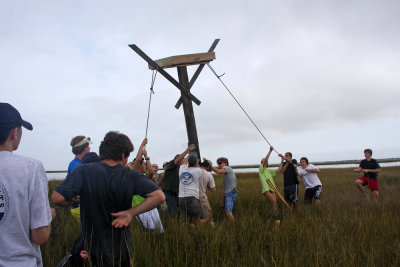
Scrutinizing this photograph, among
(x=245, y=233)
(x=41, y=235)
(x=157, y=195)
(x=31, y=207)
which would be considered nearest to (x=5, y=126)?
(x=31, y=207)

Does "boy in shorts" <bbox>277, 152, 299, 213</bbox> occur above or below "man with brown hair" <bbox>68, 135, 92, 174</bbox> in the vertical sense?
below

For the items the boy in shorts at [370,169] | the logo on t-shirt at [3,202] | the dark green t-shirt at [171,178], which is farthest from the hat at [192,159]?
the boy in shorts at [370,169]

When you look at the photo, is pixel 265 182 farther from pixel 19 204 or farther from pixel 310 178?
pixel 19 204

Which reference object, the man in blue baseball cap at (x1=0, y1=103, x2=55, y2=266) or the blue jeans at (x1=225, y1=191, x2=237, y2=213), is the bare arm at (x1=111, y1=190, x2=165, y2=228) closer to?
the man in blue baseball cap at (x1=0, y1=103, x2=55, y2=266)

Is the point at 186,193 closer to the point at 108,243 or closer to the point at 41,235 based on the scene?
the point at 108,243

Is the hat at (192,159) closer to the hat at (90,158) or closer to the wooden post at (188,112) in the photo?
the wooden post at (188,112)

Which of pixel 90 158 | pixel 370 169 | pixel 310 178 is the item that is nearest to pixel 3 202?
pixel 90 158

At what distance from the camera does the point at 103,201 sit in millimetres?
2150

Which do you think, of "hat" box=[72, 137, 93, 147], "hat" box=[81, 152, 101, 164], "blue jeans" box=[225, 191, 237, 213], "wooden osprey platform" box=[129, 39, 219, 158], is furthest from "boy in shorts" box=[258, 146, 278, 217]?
"hat" box=[81, 152, 101, 164]

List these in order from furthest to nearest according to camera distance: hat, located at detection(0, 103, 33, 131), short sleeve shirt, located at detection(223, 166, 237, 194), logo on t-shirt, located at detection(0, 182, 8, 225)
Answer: short sleeve shirt, located at detection(223, 166, 237, 194) < hat, located at detection(0, 103, 33, 131) < logo on t-shirt, located at detection(0, 182, 8, 225)

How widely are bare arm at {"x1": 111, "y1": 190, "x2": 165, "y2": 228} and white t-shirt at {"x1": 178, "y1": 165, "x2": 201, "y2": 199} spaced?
3649 millimetres

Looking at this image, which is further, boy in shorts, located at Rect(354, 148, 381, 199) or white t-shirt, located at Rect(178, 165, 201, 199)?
boy in shorts, located at Rect(354, 148, 381, 199)

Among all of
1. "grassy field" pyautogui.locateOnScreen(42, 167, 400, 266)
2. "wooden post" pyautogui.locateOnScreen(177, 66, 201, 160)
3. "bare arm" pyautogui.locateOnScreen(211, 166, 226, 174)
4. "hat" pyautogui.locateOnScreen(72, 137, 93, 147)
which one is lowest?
"grassy field" pyautogui.locateOnScreen(42, 167, 400, 266)

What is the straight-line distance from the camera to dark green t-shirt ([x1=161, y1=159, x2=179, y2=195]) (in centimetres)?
620
